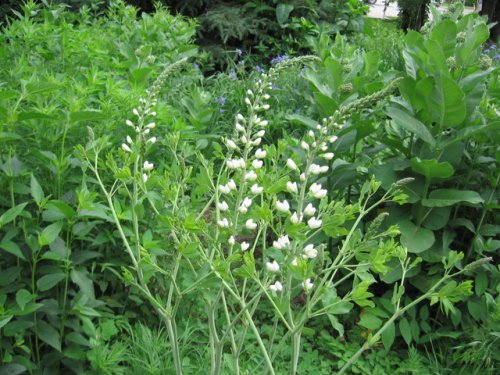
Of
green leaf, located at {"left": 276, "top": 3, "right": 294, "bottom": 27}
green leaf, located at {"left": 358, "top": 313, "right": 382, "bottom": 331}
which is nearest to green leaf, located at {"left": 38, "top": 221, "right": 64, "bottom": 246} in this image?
green leaf, located at {"left": 358, "top": 313, "right": 382, "bottom": 331}

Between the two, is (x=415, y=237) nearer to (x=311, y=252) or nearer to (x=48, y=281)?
(x=311, y=252)

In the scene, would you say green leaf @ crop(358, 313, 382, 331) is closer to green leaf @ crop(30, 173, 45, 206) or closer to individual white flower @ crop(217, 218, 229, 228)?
individual white flower @ crop(217, 218, 229, 228)

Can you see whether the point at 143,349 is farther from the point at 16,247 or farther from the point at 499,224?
the point at 499,224

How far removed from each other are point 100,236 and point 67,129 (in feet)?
1.41

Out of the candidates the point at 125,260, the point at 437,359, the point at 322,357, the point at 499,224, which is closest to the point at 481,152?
the point at 499,224

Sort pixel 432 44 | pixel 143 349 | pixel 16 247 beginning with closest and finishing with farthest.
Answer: pixel 16 247 → pixel 143 349 → pixel 432 44

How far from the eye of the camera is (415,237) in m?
3.12

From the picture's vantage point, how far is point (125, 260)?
265 cm

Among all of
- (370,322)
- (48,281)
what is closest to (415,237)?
(370,322)

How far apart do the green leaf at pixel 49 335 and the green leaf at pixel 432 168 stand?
1782 millimetres

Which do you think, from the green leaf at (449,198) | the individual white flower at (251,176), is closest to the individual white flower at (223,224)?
the individual white flower at (251,176)

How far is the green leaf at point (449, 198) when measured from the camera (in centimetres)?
301

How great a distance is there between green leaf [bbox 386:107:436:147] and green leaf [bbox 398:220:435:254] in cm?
43

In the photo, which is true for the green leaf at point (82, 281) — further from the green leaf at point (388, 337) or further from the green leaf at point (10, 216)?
the green leaf at point (388, 337)
